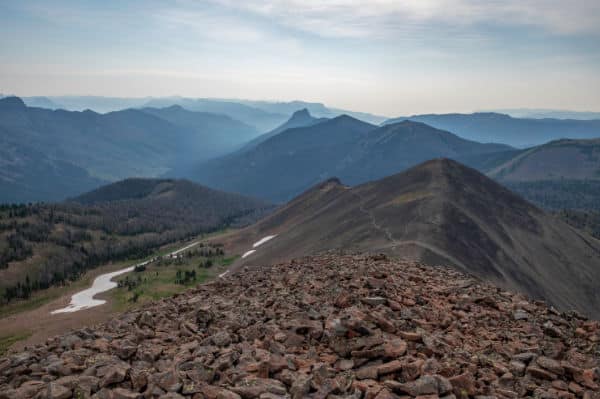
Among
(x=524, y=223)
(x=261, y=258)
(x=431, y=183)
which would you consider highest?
(x=431, y=183)

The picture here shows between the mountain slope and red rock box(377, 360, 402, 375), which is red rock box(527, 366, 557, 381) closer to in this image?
red rock box(377, 360, 402, 375)

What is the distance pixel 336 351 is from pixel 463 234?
53122 millimetres

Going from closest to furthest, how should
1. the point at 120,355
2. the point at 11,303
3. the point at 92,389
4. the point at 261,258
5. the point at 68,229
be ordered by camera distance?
the point at 92,389, the point at 120,355, the point at 261,258, the point at 11,303, the point at 68,229

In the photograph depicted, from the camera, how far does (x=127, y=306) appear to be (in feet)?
271

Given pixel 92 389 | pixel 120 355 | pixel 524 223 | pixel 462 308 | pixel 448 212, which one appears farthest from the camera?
pixel 524 223

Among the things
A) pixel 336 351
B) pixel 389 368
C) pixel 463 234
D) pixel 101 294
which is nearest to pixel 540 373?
pixel 389 368

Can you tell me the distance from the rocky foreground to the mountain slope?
2574cm

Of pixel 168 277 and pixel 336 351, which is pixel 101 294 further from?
pixel 336 351

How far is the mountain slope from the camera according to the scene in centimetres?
5838

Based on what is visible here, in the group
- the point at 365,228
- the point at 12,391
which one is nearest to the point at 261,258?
the point at 365,228

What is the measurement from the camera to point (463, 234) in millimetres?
65125

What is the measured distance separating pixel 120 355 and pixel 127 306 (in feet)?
232

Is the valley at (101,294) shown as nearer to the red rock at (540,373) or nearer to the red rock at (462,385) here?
the red rock at (462,385)

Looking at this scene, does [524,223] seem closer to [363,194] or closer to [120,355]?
[363,194]
